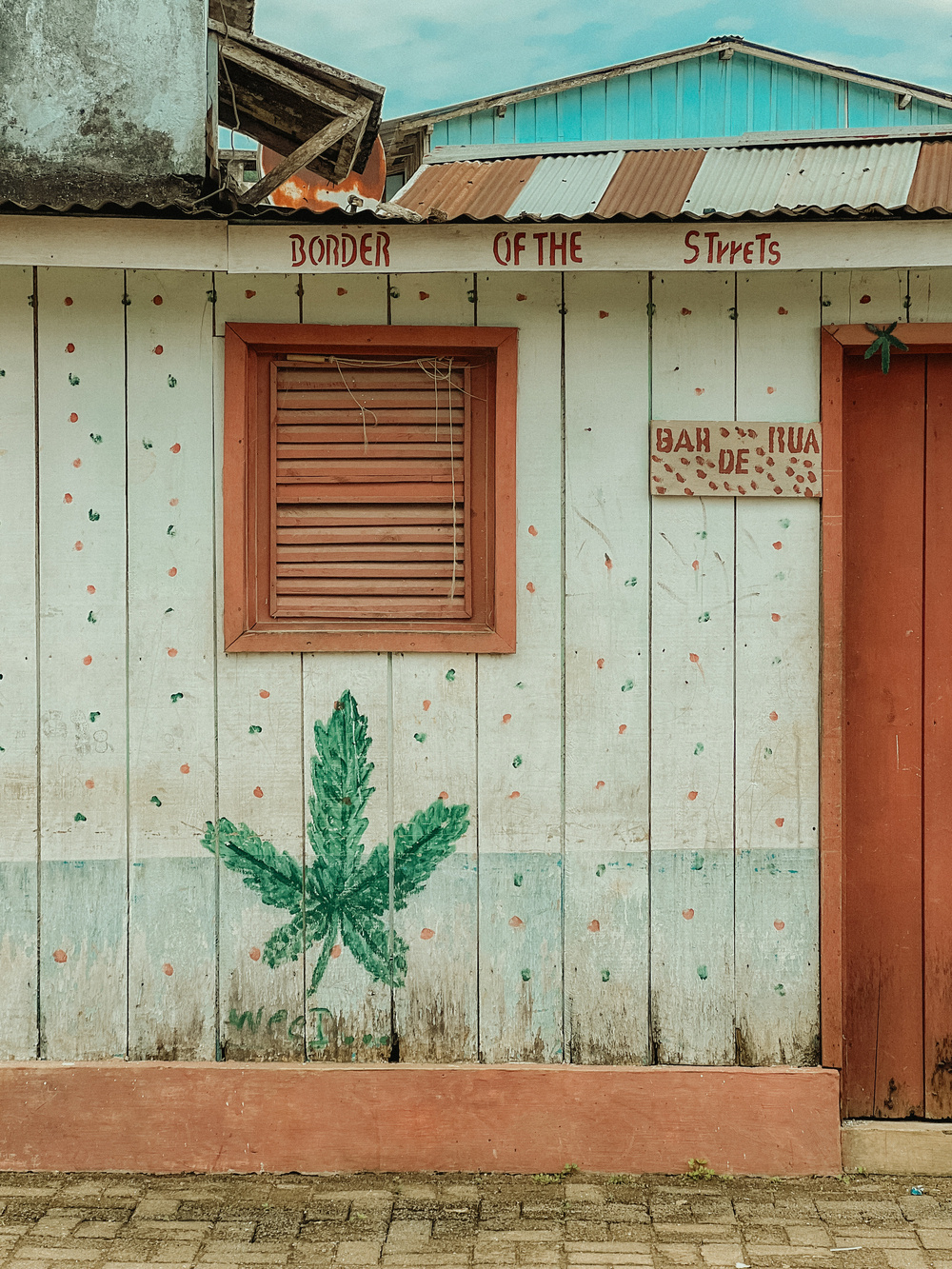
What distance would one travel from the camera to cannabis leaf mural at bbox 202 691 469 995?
3.46 meters

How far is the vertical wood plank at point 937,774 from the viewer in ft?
11.6

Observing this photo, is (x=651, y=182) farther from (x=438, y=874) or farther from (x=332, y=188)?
(x=438, y=874)

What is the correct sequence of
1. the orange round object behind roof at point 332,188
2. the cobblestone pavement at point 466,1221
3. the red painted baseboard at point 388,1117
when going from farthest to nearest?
the orange round object behind roof at point 332,188, the red painted baseboard at point 388,1117, the cobblestone pavement at point 466,1221

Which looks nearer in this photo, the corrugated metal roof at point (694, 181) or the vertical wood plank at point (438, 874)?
the vertical wood plank at point (438, 874)

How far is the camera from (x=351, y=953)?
11.4 feet

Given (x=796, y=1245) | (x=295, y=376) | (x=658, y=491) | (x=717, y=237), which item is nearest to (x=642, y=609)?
(x=658, y=491)

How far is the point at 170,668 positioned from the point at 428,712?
0.85 m

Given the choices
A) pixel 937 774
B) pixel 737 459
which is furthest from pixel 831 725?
pixel 737 459

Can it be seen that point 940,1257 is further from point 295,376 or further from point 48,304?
point 48,304

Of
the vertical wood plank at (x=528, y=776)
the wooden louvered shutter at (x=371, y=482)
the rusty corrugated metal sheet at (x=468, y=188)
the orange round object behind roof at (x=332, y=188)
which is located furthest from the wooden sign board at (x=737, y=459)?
the orange round object behind roof at (x=332, y=188)

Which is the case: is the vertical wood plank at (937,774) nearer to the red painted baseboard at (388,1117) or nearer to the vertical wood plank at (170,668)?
the red painted baseboard at (388,1117)

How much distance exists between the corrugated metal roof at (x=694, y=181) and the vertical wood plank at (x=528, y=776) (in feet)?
2.36

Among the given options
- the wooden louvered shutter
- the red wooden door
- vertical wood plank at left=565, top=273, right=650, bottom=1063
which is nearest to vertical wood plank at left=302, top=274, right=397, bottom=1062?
the wooden louvered shutter

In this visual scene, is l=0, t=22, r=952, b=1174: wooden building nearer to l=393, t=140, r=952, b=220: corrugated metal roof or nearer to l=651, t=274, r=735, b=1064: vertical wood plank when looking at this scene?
l=651, t=274, r=735, b=1064: vertical wood plank
